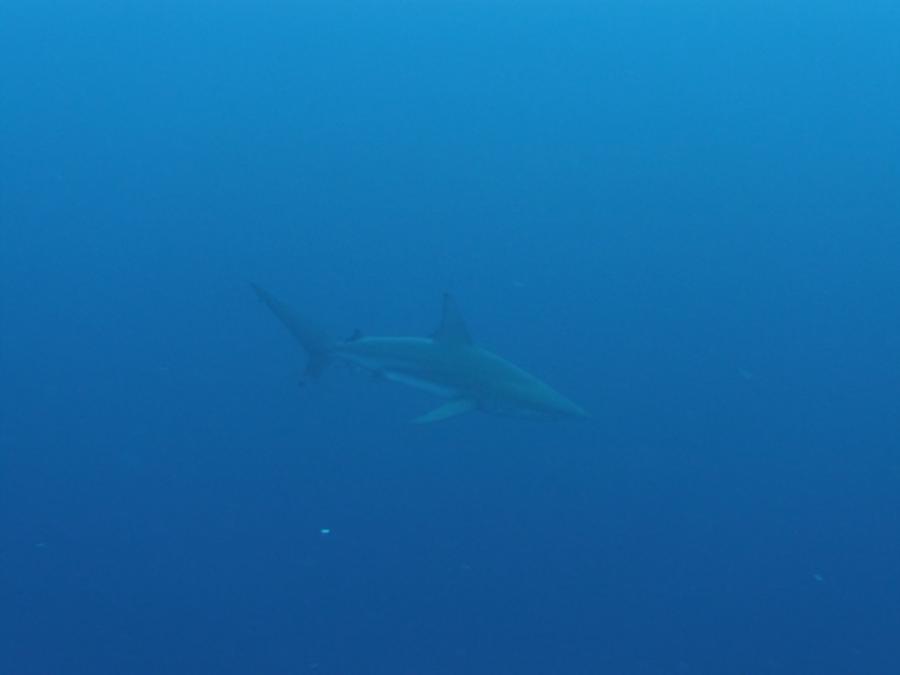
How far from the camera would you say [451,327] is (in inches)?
276

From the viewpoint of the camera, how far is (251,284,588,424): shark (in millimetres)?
7000

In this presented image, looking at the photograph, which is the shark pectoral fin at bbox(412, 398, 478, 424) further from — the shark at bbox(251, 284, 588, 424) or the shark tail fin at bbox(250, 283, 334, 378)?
the shark tail fin at bbox(250, 283, 334, 378)

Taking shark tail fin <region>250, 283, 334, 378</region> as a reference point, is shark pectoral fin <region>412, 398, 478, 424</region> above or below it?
below

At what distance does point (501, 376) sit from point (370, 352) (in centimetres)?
104

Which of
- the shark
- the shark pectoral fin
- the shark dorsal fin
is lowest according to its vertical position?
the shark pectoral fin

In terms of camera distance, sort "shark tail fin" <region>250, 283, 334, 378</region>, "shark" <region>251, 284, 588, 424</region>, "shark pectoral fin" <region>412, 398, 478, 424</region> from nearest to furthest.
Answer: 1. "shark pectoral fin" <region>412, 398, 478, 424</region>
2. "shark" <region>251, 284, 588, 424</region>
3. "shark tail fin" <region>250, 283, 334, 378</region>

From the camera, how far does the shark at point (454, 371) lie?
7000mm

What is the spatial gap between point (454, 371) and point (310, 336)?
48.1 inches

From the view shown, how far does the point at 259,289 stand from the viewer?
7004mm

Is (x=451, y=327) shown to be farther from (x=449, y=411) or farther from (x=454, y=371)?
(x=449, y=411)

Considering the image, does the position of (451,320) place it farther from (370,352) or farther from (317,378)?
(317,378)

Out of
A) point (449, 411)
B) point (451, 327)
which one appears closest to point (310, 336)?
point (451, 327)

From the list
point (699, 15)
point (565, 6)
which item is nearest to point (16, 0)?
point (565, 6)

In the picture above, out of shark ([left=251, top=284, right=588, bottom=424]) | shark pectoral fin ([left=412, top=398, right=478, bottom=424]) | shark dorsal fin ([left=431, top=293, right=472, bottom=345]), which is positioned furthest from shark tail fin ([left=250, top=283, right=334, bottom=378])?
shark pectoral fin ([left=412, top=398, right=478, bottom=424])
